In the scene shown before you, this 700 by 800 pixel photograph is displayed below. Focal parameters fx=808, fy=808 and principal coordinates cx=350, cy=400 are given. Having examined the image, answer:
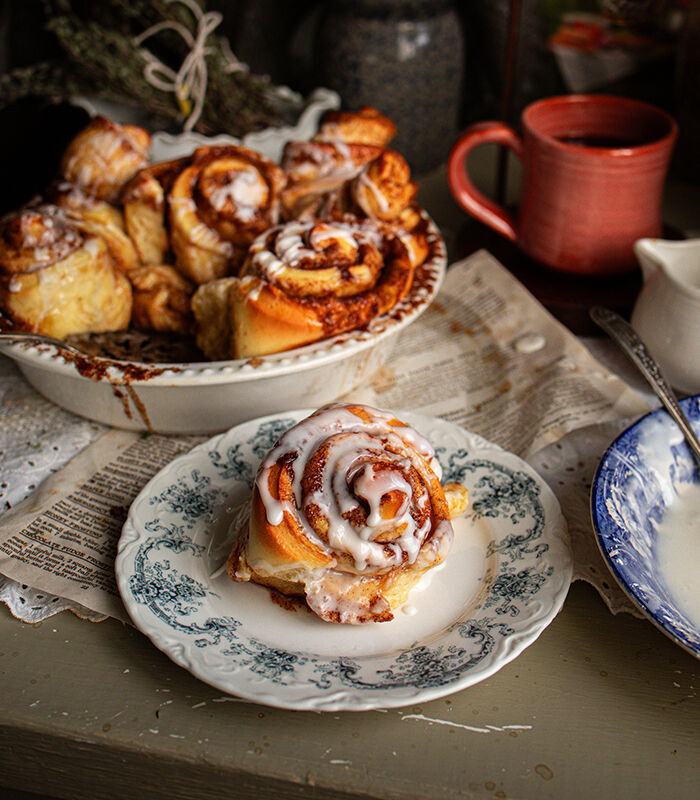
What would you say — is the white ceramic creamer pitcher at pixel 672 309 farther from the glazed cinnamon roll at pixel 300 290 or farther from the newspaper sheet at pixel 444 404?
the glazed cinnamon roll at pixel 300 290

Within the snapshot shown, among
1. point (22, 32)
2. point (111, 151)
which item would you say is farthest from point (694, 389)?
point (22, 32)

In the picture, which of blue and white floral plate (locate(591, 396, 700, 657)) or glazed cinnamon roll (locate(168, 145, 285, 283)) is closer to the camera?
blue and white floral plate (locate(591, 396, 700, 657))

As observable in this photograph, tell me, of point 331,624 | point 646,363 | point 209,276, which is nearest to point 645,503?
point 646,363

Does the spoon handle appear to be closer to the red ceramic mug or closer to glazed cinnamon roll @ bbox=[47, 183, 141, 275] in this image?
glazed cinnamon roll @ bbox=[47, 183, 141, 275]

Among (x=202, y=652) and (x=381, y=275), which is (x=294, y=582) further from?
(x=381, y=275)

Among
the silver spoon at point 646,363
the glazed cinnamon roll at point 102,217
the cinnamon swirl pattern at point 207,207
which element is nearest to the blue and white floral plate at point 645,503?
the silver spoon at point 646,363

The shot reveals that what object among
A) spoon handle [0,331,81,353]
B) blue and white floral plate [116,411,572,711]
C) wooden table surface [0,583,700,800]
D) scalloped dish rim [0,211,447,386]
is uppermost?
spoon handle [0,331,81,353]

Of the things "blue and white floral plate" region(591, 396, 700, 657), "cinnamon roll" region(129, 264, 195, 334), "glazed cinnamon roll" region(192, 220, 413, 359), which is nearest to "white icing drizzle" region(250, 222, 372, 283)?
"glazed cinnamon roll" region(192, 220, 413, 359)
